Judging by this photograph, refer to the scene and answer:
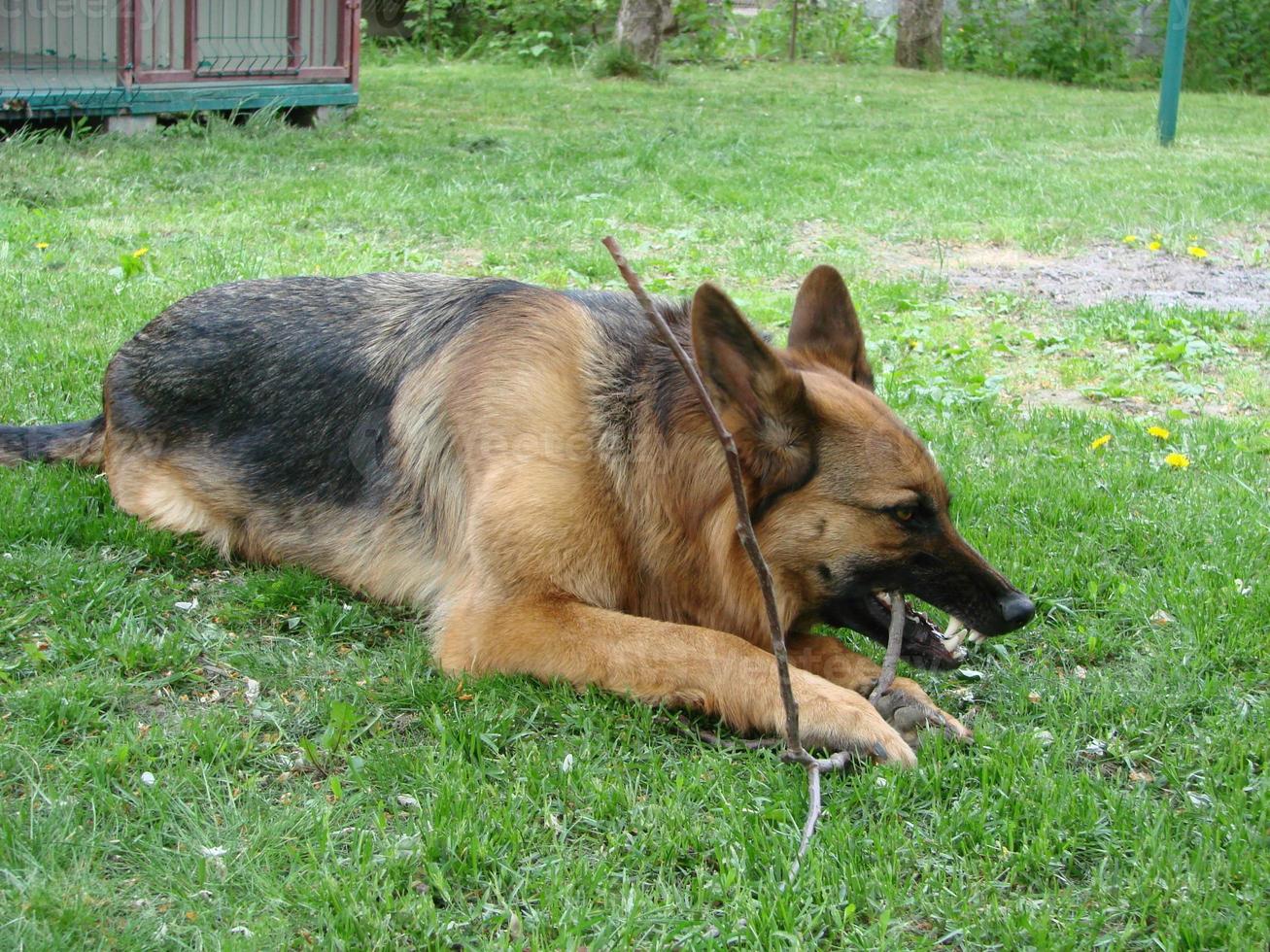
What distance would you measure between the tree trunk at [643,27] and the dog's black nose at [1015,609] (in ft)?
55.3

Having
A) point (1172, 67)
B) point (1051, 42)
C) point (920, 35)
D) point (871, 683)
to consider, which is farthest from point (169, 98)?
point (1051, 42)

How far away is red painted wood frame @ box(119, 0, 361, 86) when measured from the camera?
→ 38.6 feet

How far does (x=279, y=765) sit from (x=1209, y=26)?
72.6ft

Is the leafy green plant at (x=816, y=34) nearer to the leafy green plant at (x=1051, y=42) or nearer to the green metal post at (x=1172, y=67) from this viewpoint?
the leafy green plant at (x=1051, y=42)

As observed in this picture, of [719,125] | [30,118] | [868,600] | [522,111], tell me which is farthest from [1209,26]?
[868,600]

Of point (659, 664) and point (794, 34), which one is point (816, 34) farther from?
point (659, 664)

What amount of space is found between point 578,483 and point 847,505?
761mm

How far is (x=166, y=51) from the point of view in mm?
12617

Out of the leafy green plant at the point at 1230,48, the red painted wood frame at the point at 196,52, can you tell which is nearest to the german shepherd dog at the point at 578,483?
the red painted wood frame at the point at 196,52

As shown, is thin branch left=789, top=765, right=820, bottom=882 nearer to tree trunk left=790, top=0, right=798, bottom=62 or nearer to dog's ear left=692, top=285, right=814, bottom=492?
dog's ear left=692, top=285, right=814, bottom=492

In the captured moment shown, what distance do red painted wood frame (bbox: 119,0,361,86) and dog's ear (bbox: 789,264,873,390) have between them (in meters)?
9.89

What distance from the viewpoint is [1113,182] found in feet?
38.0

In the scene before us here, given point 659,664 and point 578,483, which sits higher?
point 578,483

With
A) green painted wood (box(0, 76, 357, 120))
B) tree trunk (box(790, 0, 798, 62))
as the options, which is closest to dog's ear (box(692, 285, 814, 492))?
green painted wood (box(0, 76, 357, 120))
